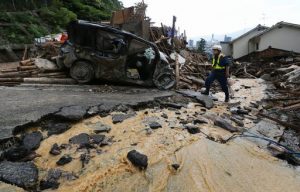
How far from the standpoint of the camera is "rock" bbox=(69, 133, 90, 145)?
5.08 metres

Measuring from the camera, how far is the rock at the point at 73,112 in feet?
19.3

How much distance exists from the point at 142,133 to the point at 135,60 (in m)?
4.71

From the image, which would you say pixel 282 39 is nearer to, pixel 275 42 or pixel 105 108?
pixel 275 42

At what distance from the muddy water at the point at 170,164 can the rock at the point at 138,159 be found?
0.27 ft

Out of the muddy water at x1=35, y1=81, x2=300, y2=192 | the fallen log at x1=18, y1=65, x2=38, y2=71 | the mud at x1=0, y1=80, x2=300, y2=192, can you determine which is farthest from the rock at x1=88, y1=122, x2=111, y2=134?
the fallen log at x1=18, y1=65, x2=38, y2=71

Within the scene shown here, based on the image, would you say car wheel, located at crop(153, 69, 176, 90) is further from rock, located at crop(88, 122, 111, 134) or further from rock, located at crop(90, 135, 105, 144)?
rock, located at crop(90, 135, 105, 144)

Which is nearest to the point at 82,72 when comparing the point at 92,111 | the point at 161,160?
the point at 92,111

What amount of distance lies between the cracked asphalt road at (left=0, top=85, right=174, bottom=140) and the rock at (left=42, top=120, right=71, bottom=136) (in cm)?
21

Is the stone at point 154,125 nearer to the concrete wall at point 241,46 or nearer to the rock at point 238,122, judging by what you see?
the rock at point 238,122

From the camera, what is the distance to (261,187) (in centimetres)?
455

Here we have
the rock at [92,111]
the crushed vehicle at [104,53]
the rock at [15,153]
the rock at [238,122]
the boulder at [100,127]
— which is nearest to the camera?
the rock at [15,153]

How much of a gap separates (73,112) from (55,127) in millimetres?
657

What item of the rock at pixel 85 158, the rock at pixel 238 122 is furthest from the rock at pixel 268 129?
the rock at pixel 85 158

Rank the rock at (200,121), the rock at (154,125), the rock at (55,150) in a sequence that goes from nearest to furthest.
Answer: the rock at (55,150) < the rock at (154,125) < the rock at (200,121)
